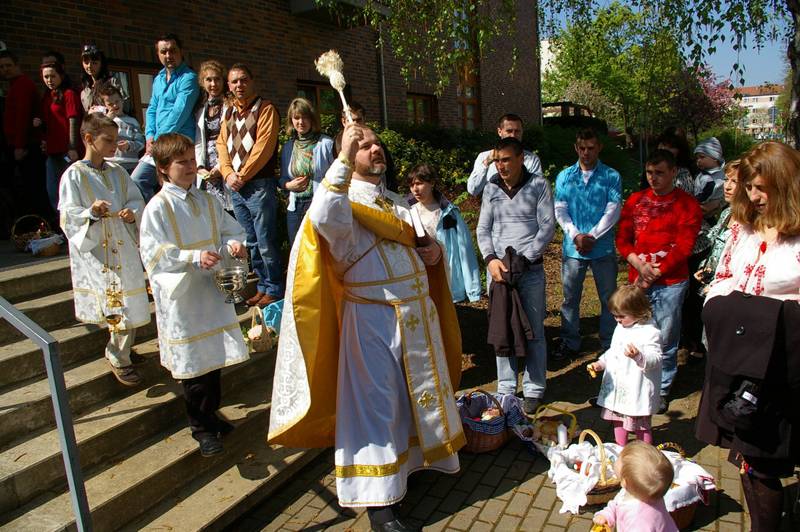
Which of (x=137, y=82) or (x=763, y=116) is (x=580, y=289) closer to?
(x=137, y=82)

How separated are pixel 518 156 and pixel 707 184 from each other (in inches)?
73.1

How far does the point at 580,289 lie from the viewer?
19.1 ft

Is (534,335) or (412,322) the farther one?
(534,335)

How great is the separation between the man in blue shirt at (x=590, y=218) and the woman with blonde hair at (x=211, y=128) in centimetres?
310

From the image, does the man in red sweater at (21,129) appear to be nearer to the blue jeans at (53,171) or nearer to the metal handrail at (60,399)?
the blue jeans at (53,171)

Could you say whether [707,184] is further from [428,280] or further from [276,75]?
[276,75]

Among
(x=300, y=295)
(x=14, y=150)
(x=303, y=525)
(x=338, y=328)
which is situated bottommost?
(x=303, y=525)

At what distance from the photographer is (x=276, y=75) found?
1102 cm

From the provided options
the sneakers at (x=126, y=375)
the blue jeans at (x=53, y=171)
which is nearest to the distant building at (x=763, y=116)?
the sneakers at (x=126, y=375)

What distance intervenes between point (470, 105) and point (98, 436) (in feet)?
→ 53.5

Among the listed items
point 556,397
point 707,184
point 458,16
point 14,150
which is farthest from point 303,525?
point 458,16

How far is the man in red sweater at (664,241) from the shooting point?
4652mm

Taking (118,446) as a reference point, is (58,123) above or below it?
above

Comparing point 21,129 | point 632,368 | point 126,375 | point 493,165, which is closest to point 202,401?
point 126,375
